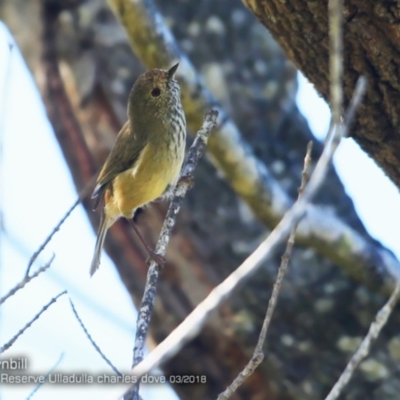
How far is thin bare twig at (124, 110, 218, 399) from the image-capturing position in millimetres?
3039

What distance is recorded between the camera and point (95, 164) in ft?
20.0

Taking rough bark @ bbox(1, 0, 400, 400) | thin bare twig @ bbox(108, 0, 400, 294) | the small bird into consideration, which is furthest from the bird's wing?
thin bare twig @ bbox(108, 0, 400, 294)

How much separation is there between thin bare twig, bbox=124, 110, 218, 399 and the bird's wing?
0.88 meters

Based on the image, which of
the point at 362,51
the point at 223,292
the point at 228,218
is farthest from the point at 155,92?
the point at 223,292

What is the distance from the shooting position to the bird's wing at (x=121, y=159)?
5.56 metres

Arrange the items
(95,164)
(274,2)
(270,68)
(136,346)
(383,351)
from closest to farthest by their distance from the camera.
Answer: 1. (136,346)
2. (274,2)
3. (383,351)
4. (95,164)
5. (270,68)

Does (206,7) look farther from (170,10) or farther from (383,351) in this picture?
(383,351)

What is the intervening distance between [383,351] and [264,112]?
76.2 inches

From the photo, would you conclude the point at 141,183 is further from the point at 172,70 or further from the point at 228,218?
the point at 172,70

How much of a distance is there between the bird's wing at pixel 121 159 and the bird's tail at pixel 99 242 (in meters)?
0.19

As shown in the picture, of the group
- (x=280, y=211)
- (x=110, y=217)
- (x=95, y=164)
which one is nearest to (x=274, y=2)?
(x=280, y=211)

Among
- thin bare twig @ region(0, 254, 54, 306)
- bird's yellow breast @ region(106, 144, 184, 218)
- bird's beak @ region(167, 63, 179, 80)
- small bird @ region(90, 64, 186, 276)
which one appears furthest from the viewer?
small bird @ region(90, 64, 186, 276)

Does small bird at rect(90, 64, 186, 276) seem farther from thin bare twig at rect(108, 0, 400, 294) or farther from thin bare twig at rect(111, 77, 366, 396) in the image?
thin bare twig at rect(111, 77, 366, 396)

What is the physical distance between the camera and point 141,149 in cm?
557
